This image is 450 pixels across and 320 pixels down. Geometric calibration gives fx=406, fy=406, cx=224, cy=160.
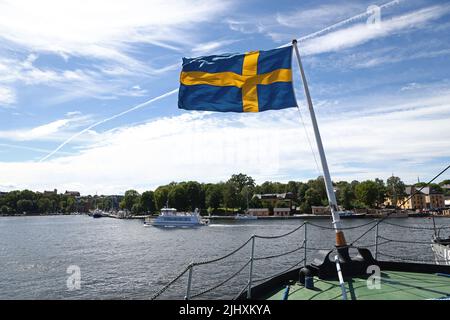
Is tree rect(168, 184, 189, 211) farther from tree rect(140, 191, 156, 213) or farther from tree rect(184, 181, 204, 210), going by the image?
tree rect(140, 191, 156, 213)

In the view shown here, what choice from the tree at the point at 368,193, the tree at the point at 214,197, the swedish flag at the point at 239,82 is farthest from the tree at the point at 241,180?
the swedish flag at the point at 239,82

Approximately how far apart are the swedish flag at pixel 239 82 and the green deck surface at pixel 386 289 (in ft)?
13.0

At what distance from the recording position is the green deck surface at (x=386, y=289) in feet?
22.4

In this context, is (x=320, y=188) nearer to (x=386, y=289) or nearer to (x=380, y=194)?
(x=380, y=194)

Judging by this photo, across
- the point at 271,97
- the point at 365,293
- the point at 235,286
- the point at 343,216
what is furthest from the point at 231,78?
the point at 343,216

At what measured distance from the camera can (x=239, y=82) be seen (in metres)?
9.66

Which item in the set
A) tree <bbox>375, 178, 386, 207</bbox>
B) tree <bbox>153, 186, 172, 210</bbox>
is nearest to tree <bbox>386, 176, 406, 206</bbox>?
tree <bbox>375, 178, 386, 207</bbox>

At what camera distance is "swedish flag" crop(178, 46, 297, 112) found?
367 inches

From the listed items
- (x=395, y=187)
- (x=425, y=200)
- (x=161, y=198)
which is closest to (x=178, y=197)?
(x=161, y=198)

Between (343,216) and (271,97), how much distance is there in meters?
141

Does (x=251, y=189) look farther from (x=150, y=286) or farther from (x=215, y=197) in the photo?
(x=150, y=286)

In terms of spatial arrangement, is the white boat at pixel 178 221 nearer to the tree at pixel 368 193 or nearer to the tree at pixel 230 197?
the tree at pixel 230 197

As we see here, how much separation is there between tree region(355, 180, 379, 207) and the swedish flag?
153 meters

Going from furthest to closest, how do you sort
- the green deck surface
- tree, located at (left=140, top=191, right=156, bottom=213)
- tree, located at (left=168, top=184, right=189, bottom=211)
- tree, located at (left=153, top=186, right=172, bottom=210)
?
1. tree, located at (left=140, top=191, right=156, bottom=213)
2. tree, located at (left=153, top=186, right=172, bottom=210)
3. tree, located at (left=168, top=184, right=189, bottom=211)
4. the green deck surface
